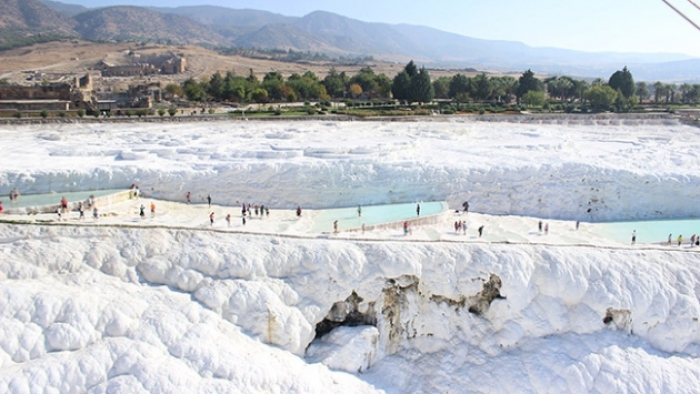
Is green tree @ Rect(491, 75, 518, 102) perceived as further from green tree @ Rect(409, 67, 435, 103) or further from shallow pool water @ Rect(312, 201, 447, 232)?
shallow pool water @ Rect(312, 201, 447, 232)

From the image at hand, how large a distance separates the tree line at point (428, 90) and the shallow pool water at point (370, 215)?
27301mm

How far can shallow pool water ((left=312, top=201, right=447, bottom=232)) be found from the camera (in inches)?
702

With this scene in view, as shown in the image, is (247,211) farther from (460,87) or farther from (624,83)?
(624,83)

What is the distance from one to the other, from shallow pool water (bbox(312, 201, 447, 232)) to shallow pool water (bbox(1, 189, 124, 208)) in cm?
828

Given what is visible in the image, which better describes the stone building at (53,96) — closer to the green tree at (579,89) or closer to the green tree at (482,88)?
the green tree at (482,88)

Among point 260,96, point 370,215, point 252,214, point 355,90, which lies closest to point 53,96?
point 260,96

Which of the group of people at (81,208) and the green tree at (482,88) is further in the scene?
the green tree at (482,88)

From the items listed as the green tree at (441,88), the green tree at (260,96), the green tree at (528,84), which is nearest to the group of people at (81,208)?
the green tree at (260,96)

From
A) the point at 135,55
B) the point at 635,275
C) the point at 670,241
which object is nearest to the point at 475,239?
the point at 635,275

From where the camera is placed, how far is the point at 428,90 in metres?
46.5

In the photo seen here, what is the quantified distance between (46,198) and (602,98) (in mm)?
42108

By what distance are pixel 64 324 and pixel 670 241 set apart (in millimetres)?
17282

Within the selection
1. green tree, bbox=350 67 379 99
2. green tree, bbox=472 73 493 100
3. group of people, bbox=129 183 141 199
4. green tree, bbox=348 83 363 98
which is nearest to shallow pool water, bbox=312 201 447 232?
group of people, bbox=129 183 141 199

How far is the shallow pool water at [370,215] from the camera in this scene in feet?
58.5
